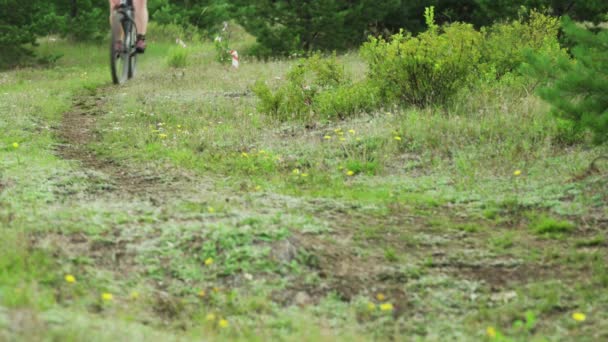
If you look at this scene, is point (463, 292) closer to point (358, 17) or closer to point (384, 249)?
point (384, 249)

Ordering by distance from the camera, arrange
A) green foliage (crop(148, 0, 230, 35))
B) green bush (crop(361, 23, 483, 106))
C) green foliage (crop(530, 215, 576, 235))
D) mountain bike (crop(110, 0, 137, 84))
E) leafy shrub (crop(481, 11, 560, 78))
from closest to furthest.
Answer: green foliage (crop(530, 215, 576, 235)) → green bush (crop(361, 23, 483, 106)) → leafy shrub (crop(481, 11, 560, 78)) → mountain bike (crop(110, 0, 137, 84)) → green foliage (crop(148, 0, 230, 35))

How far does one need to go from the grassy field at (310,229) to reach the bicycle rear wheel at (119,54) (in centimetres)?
245

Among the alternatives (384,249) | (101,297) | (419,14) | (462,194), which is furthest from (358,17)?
(101,297)

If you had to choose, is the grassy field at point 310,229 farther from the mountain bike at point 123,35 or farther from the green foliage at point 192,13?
the green foliage at point 192,13

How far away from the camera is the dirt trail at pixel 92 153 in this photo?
642 cm

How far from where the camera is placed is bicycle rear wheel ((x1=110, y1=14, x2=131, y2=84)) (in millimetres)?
10875

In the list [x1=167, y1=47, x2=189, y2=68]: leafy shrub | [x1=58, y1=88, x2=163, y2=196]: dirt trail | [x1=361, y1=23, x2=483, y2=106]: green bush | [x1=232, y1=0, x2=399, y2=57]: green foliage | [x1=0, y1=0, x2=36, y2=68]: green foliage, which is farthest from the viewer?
[x1=232, y1=0, x2=399, y2=57]: green foliage

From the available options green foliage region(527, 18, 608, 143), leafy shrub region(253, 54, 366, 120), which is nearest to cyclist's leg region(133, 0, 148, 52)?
leafy shrub region(253, 54, 366, 120)

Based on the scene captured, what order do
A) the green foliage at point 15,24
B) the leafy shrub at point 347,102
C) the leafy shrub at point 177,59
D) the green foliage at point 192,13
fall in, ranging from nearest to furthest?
1. the leafy shrub at point 347,102
2. the leafy shrub at point 177,59
3. the green foliage at point 15,24
4. the green foliage at point 192,13

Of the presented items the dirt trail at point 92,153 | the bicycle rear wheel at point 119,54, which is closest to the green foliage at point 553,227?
the dirt trail at point 92,153

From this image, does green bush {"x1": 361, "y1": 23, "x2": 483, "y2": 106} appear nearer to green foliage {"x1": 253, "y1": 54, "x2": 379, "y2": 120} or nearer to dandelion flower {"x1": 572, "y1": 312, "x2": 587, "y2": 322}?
green foliage {"x1": 253, "y1": 54, "x2": 379, "y2": 120}

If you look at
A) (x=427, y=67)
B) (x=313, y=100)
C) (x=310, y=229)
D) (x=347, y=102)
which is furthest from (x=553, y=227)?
A: (x=313, y=100)

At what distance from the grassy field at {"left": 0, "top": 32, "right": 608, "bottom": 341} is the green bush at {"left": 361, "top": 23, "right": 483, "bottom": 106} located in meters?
0.36

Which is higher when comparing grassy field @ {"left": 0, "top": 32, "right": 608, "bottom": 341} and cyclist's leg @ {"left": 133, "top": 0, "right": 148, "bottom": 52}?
cyclist's leg @ {"left": 133, "top": 0, "right": 148, "bottom": 52}
